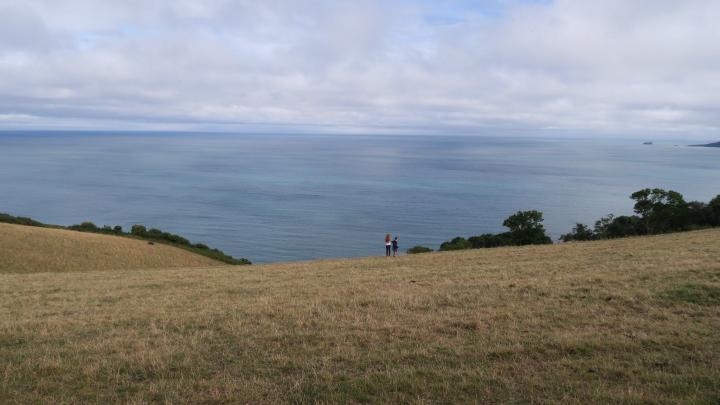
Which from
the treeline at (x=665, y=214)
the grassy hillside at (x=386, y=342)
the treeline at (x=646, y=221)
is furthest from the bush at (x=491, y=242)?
the grassy hillside at (x=386, y=342)

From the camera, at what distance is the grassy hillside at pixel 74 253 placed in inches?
1480

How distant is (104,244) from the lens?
152ft

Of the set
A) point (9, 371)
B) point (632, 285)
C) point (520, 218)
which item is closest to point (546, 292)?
point (632, 285)

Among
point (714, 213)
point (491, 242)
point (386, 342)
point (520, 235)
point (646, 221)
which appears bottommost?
point (386, 342)

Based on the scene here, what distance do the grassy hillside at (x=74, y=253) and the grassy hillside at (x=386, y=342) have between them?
24661 mm

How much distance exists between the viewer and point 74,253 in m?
42.3

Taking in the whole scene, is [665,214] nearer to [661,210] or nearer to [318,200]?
[661,210]

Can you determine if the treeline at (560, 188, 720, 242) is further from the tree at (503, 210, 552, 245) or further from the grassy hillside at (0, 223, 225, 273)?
the grassy hillside at (0, 223, 225, 273)

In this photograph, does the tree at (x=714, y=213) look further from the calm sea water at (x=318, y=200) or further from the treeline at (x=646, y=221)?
the calm sea water at (x=318, y=200)

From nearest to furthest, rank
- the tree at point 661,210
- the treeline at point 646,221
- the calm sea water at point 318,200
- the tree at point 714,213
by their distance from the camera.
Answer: the tree at point 714,213
the treeline at point 646,221
the tree at point 661,210
the calm sea water at point 318,200

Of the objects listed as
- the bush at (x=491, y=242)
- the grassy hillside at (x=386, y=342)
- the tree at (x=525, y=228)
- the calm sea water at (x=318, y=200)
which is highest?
the calm sea water at (x=318, y=200)

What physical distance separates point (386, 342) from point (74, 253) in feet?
134

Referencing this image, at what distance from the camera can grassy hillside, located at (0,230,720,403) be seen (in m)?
6.82

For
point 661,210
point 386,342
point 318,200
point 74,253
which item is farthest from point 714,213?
point 318,200
